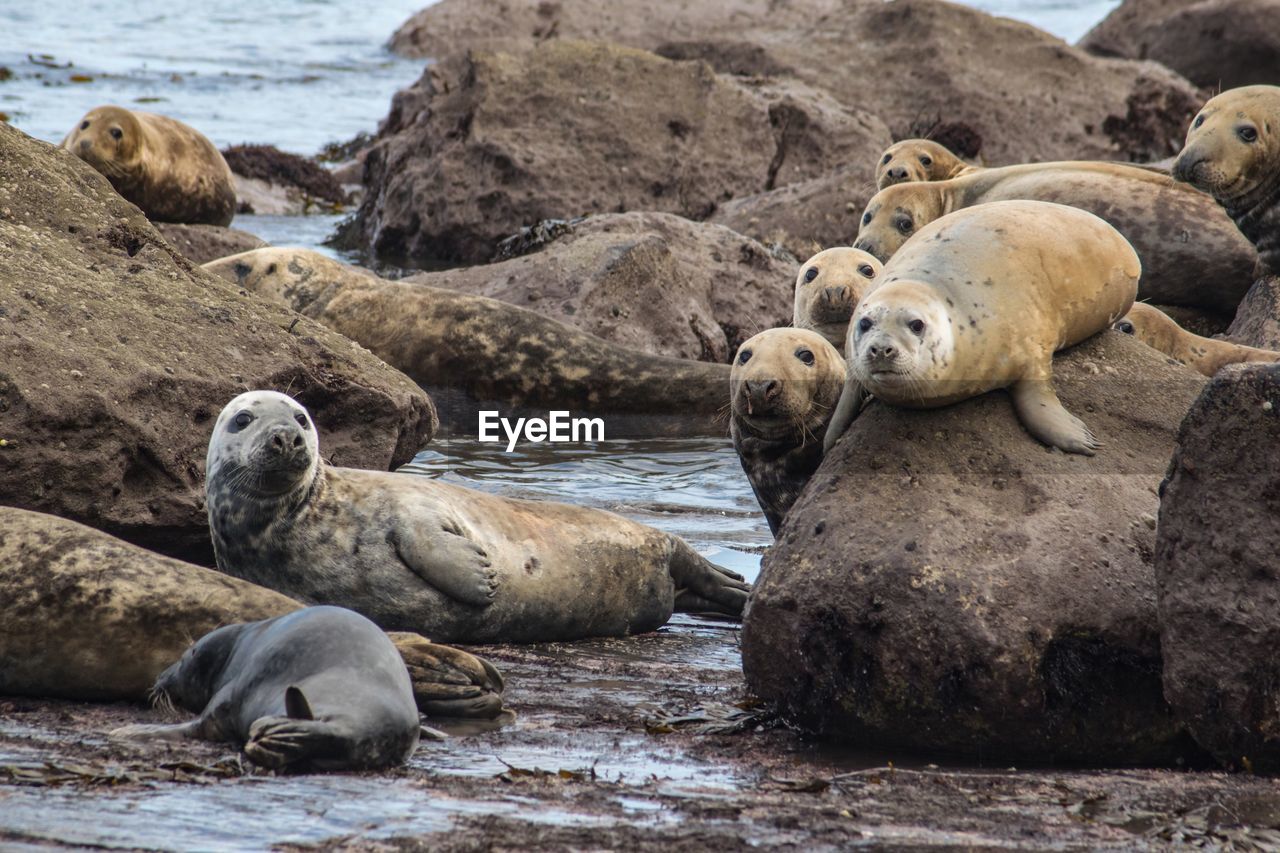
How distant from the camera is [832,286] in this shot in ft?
22.2

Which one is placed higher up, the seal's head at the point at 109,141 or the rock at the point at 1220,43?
the rock at the point at 1220,43

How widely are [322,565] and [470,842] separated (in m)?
2.55

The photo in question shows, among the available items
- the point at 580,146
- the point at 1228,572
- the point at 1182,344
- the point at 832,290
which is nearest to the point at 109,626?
the point at 1228,572

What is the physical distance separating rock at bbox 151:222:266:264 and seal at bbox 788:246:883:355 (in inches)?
248

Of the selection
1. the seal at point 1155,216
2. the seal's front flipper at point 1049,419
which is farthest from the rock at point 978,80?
the seal's front flipper at point 1049,419

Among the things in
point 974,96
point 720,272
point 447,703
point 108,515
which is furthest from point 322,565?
point 974,96

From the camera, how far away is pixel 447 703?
14.8ft

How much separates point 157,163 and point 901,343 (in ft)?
30.2

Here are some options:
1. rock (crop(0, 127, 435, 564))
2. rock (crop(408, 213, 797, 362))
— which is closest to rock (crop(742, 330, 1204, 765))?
rock (crop(0, 127, 435, 564))

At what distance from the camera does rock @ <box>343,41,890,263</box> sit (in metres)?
14.7

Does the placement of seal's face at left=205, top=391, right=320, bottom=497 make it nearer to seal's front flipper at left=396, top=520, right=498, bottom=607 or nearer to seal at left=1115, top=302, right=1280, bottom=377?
seal's front flipper at left=396, top=520, right=498, bottom=607

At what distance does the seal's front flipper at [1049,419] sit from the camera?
4.88m

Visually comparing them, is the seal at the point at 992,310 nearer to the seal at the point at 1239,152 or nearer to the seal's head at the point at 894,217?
the seal's head at the point at 894,217

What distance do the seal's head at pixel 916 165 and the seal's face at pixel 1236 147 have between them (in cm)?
169
